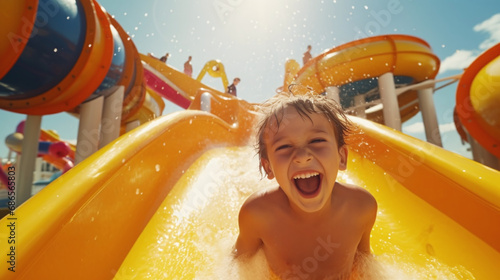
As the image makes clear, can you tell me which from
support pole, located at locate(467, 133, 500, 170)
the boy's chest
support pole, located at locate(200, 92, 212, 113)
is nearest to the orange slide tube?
support pole, located at locate(467, 133, 500, 170)

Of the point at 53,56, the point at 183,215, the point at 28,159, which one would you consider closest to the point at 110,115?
the point at 28,159

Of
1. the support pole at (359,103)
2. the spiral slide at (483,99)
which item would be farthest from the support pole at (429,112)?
the spiral slide at (483,99)

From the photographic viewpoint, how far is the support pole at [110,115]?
9.42ft

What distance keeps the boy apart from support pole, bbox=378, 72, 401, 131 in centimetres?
370

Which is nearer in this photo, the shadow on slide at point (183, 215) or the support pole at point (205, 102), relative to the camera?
the shadow on slide at point (183, 215)

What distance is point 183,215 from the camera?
1226 millimetres

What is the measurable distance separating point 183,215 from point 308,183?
62 centimetres

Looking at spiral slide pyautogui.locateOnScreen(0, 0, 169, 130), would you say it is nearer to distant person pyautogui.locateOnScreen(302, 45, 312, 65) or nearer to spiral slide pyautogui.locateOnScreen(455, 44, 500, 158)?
spiral slide pyautogui.locateOnScreen(455, 44, 500, 158)

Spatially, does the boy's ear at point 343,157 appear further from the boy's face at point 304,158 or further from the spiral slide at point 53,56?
the spiral slide at point 53,56

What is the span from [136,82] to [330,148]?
3.26 metres

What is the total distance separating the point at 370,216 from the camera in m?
1.03

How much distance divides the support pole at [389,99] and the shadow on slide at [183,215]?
2907mm

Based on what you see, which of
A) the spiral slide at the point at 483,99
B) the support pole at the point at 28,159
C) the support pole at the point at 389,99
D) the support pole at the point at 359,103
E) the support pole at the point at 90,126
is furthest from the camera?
the support pole at the point at 359,103

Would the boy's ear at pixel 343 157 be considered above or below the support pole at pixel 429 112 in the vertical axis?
above
